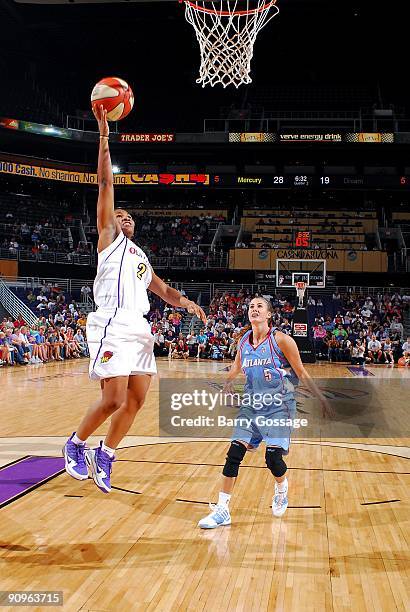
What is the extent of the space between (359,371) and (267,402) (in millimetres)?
13492

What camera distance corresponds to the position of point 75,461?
417 centimetres

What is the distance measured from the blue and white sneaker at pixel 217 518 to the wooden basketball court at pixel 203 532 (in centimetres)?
7

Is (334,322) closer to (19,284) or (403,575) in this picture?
(19,284)

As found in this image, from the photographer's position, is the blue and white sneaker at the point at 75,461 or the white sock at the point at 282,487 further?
the white sock at the point at 282,487

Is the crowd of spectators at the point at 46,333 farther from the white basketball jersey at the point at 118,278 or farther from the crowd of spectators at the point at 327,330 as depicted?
the white basketball jersey at the point at 118,278

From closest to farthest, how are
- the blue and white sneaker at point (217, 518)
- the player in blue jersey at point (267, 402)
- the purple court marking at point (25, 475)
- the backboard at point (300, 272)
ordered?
the blue and white sneaker at point (217, 518) → the player in blue jersey at point (267, 402) → the purple court marking at point (25, 475) → the backboard at point (300, 272)

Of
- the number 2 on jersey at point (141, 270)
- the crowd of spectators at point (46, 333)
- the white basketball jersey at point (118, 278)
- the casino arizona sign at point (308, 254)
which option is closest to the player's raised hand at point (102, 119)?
the white basketball jersey at point (118, 278)

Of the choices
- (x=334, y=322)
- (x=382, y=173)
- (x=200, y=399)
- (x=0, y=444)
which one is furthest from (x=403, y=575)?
(x=382, y=173)

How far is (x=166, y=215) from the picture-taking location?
33312 mm

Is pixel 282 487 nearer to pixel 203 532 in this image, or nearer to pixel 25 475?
pixel 203 532

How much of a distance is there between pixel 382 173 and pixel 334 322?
11.6 metres

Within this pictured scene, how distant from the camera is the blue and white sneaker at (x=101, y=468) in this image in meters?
4.09

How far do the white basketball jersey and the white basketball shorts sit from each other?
0.23 ft

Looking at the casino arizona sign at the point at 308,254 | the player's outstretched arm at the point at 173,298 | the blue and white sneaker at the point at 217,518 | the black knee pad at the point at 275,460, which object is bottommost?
the blue and white sneaker at the point at 217,518
